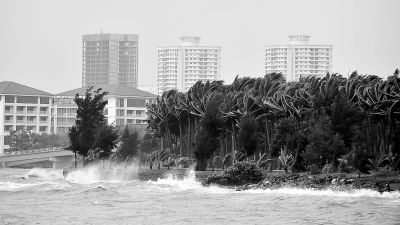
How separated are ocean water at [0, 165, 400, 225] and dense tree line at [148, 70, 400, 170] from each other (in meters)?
6.84

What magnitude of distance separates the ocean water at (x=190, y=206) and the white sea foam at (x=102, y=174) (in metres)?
16.1

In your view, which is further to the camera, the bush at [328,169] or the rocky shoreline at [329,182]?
the bush at [328,169]

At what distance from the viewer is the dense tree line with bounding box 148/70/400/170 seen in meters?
85.7

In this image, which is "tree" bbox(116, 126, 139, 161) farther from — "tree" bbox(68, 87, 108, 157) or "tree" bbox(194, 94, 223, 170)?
"tree" bbox(194, 94, 223, 170)

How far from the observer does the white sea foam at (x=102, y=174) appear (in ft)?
367

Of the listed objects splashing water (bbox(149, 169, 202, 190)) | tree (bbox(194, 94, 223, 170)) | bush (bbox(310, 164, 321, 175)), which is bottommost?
splashing water (bbox(149, 169, 202, 190))

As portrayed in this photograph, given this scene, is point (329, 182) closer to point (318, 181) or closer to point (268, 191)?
point (318, 181)

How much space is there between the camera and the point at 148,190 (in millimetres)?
89688

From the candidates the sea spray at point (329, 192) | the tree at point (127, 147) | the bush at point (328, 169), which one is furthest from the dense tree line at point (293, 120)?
the tree at point (127, 147)

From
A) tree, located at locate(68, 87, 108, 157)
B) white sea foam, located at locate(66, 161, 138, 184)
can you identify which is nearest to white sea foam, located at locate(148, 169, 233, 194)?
white sea foam, located at locate(66, 161, 138, 184)

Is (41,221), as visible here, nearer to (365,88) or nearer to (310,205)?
(310,205)

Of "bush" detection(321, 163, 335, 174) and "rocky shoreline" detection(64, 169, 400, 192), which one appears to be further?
"bush" detection(321, 163, 335, 174)

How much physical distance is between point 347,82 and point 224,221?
36331 millimetres

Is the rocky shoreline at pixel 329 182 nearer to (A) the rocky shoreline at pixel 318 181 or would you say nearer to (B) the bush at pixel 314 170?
(A) the rocky shoreline at pixel 318 181
